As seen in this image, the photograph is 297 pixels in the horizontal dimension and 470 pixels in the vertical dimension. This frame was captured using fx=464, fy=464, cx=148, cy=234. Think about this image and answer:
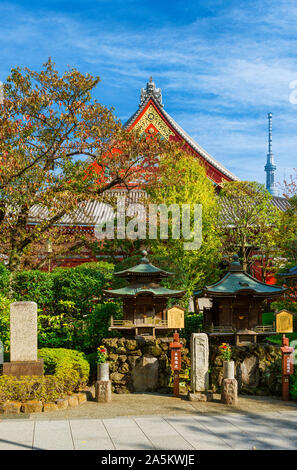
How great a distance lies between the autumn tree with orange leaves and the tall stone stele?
4.36m

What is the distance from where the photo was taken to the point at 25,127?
1673 centimetres

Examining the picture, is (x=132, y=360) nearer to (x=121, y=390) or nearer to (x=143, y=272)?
(x=121, y=390)

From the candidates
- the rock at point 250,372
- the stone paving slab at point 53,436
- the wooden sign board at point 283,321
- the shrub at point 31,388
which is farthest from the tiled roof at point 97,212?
the stone paving slab at point 53,436

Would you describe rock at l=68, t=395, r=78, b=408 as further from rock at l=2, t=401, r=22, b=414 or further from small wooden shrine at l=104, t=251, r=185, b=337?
small wooden shrine at l=104, t=251, r=185, b=337

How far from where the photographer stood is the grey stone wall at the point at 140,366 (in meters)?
15.0

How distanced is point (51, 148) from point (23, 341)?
24.6 ft

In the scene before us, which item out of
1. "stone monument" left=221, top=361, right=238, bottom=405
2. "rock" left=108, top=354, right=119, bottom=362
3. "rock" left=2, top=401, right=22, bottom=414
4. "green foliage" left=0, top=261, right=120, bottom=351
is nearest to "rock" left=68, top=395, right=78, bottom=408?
"rock" left=2, top=401, right=22, bottom=414

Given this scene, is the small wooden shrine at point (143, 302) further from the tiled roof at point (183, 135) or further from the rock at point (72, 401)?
the tiled roof at point (183, 135)

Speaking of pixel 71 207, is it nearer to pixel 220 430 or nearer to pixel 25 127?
pixel 25 127

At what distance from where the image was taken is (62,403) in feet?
38.8

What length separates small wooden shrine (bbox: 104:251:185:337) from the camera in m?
15.7
